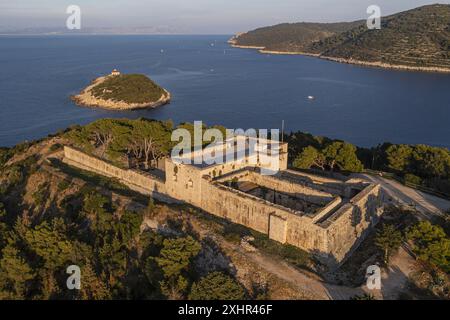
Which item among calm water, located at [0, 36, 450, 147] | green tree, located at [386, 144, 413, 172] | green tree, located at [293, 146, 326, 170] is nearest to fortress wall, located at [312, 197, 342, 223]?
green tree, located at [293, 146, 326, 170]

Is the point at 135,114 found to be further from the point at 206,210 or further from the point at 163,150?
the point at 206,210

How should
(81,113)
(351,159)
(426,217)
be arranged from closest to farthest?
(426,217)
(351,159)
(81,113)

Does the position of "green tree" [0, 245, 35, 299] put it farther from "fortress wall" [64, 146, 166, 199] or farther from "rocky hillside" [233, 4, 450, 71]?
"rocky hillside" [233, 4, 450, 71]

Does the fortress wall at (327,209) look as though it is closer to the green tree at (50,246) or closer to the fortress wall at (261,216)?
the fortress wall at (261,216)

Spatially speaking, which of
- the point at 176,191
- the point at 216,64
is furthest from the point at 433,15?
the point at 176,191

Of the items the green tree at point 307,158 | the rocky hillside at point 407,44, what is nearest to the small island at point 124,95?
the green tree at point 307,158

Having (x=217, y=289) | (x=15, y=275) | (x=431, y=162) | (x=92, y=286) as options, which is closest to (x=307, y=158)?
(x=431, y=162)
